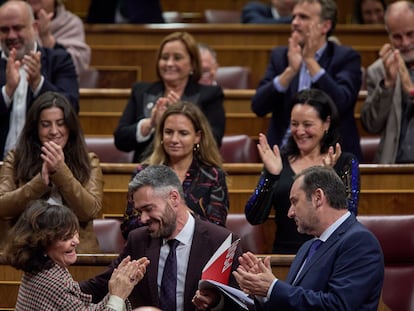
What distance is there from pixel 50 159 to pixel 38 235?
1.48 ft

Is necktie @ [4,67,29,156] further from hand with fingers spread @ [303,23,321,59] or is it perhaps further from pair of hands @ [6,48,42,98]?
hand with fingers spread @ [303,23,321,59]

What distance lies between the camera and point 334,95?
3018mm

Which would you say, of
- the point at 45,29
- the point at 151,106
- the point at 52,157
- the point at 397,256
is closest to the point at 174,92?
the point at 151,106

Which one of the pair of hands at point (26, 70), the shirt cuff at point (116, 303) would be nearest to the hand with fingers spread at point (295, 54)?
the pair of hands at point (26, 70)

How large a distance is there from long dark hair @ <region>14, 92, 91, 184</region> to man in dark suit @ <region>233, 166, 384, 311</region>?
2.10ft

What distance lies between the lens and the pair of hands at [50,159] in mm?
2525

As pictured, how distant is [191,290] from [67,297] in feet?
0.89

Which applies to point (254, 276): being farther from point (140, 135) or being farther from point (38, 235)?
point (140, 135)

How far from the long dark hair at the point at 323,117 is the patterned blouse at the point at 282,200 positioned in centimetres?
10

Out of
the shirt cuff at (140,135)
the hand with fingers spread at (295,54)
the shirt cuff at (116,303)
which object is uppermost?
the hand with fingers spread at (295,54)

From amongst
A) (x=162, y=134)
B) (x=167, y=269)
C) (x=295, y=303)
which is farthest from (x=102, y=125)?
(x=295, y=303)

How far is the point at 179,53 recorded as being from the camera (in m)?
3.07

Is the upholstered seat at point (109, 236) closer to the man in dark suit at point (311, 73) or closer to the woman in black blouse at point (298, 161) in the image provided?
the woman in black blouse at point (298, 161)

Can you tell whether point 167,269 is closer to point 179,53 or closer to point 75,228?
point 75,228
